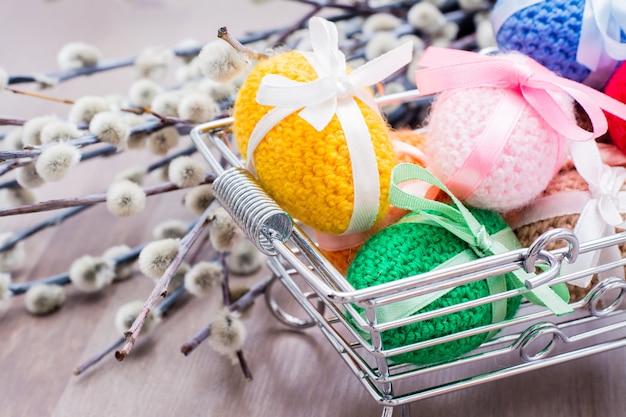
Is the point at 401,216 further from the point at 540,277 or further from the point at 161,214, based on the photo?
the point at 161,214

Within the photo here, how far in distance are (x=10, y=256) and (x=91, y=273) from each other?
9 centimetres

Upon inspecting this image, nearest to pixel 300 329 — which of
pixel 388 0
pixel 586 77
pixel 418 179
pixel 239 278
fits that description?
pixel 239 278

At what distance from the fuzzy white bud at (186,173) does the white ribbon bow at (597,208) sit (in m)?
0.28

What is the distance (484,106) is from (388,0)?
0.37m

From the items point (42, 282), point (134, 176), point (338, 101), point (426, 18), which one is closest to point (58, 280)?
point (42, 282)

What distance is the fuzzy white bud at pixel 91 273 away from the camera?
2.01 feet

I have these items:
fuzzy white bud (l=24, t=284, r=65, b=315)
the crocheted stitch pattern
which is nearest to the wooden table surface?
fuzzy white bud (l=24, t=284, r=65, b=315)

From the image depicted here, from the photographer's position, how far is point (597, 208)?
0.46 m

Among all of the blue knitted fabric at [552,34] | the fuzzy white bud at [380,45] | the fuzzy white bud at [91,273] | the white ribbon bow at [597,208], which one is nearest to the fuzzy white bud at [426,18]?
the fuzzy white bud at [380,45]

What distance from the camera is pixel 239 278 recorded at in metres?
0.64

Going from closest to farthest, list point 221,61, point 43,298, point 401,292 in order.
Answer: point 401,292, point 221,61, point 43,298

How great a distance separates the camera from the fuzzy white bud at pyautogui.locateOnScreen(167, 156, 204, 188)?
1.85 feet

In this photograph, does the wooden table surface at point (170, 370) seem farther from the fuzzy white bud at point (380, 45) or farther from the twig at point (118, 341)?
the fuzzy white bud at point (380, 45)

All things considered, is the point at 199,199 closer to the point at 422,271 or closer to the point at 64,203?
the point at 64,203
